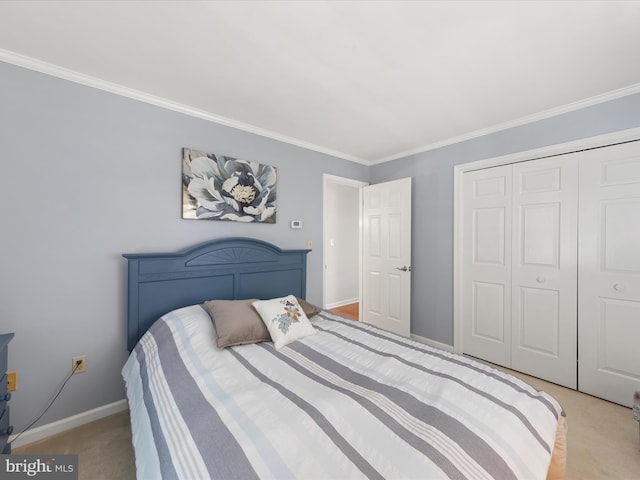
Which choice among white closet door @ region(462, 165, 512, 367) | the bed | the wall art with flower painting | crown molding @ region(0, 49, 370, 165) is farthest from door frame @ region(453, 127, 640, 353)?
the wall art with flower painting

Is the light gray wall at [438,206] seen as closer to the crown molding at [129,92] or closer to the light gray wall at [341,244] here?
the crown molding at [129,92]

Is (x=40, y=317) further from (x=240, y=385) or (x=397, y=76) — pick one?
(x=397, y=76)

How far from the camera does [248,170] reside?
2.63m

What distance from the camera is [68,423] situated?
183 centimetres

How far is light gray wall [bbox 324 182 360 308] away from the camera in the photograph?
16.7ft

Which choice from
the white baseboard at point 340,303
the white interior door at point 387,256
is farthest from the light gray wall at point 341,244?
the white interior door at point 387,256

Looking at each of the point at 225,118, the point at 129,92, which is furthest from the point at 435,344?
the point at 129,92

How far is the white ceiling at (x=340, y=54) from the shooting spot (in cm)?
136

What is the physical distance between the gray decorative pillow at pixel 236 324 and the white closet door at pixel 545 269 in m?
2.45

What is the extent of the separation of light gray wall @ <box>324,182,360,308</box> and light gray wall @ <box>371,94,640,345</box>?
1.62 m

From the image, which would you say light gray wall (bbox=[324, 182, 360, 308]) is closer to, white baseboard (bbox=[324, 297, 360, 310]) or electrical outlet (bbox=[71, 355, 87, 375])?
white baseboard (bbox=[324, 297, 360, 310])

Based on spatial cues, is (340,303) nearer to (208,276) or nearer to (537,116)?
(208,276)

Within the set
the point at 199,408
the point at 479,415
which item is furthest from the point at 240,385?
the point at 479,415

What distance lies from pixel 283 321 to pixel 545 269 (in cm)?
242
